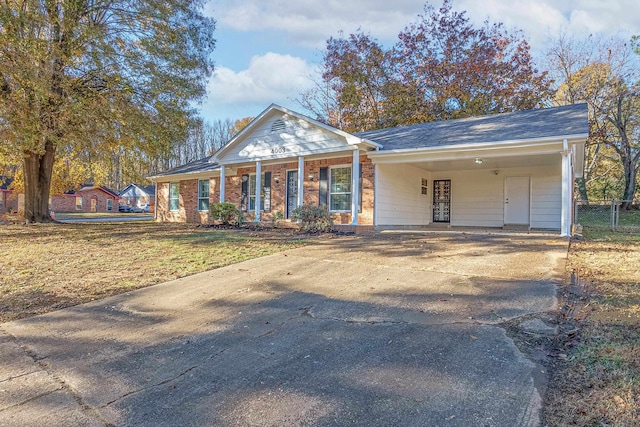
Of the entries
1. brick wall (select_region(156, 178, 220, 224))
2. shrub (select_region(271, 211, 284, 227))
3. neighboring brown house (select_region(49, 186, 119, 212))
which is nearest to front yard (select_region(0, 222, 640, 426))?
shrub (select_region(271, 211, 284, 227))

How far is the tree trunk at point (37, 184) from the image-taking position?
15.3 m

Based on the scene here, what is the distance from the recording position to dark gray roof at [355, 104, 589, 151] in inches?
384

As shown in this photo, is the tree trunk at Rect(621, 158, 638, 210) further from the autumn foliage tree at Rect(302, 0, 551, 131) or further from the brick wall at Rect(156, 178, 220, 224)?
the brick wall at Rect(156, 178, 220, 224)

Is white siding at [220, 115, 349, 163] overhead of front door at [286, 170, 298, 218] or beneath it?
overhead

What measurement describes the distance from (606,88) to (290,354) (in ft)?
88.5

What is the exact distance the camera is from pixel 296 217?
39.2 ft

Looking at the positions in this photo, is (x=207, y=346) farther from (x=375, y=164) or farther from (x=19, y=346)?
(x=375, y=164)

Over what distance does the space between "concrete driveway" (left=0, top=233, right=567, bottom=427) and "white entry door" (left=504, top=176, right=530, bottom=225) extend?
8603 millimetres

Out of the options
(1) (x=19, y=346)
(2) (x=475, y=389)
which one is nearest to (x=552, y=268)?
(2) (x=475, y=389)

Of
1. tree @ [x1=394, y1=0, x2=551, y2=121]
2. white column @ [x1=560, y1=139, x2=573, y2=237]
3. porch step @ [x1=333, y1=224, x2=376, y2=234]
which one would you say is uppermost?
tree @ [x1=394, y1=0, x2=551, y2=121]

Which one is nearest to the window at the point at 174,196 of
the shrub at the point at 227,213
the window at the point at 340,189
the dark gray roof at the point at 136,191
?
the shrub at the point at 227,213

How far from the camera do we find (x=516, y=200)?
1376cm

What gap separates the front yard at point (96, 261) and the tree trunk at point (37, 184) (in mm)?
4514

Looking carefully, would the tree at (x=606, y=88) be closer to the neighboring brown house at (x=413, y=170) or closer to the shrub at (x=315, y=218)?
the neighboring brown house at (x=413, y=170)
